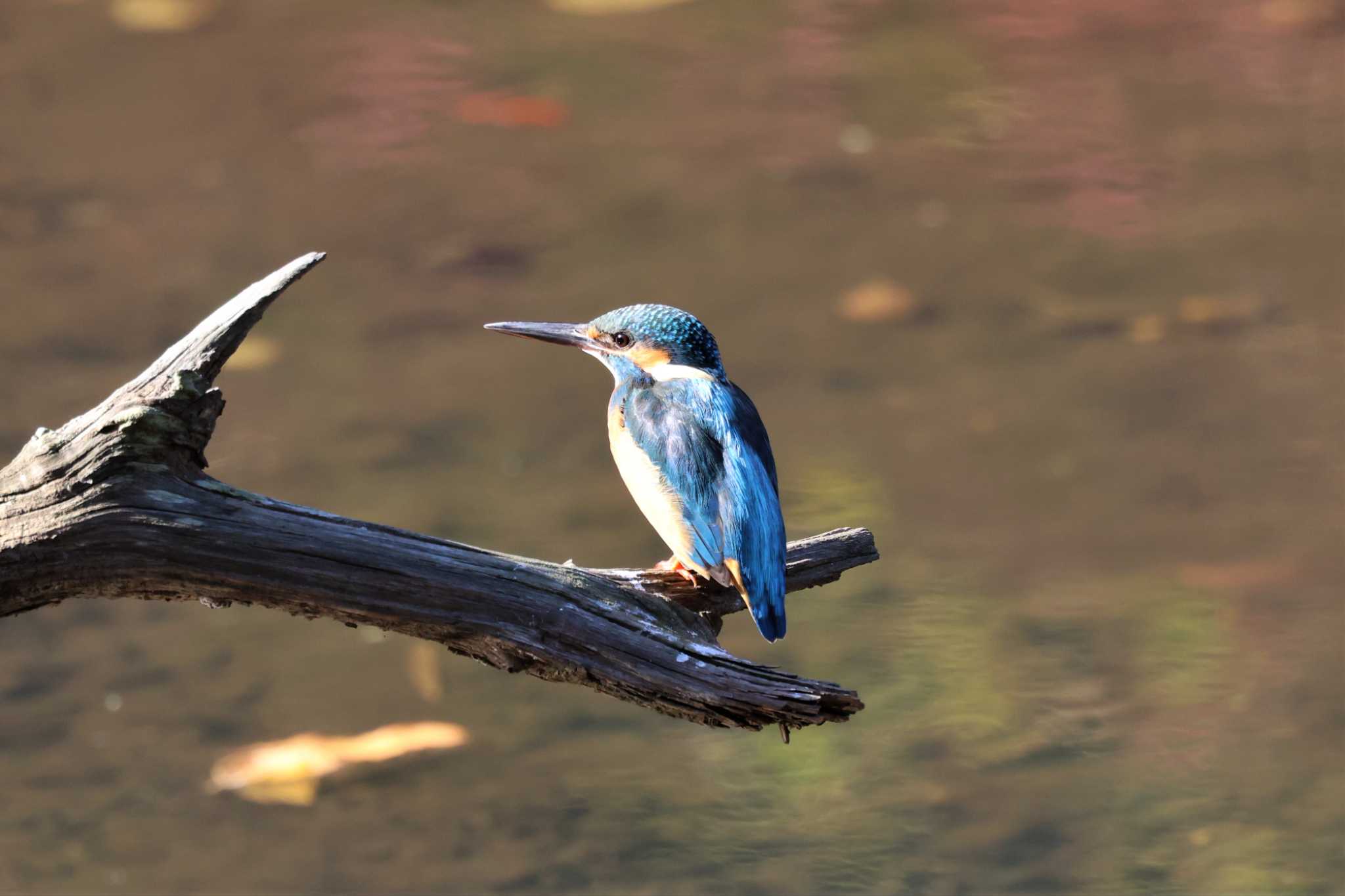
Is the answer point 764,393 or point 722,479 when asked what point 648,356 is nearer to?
point 722,479

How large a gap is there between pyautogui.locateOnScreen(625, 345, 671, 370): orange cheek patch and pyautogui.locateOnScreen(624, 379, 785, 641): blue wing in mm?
86

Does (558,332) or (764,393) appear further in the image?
(764,393)

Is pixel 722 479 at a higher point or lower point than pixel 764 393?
higher

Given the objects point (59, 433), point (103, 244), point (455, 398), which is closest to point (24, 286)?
point (103, 244)

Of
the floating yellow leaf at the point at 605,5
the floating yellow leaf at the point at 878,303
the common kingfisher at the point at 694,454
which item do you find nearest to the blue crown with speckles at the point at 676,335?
the common kingfisher at the point at 694,454

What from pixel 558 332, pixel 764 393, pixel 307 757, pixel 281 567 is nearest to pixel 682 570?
pixel 558 332

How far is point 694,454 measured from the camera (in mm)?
2699

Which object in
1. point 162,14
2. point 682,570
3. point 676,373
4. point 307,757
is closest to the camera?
point 682,570

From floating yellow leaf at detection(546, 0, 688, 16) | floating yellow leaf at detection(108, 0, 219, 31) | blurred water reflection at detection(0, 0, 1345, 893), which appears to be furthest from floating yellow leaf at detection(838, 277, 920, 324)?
floating yellow leaf at detection(108, 0, 219, 31)

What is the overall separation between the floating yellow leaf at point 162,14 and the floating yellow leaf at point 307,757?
16.0 ft

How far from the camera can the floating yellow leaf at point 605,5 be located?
8.78m

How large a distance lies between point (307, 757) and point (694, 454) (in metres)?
2.03

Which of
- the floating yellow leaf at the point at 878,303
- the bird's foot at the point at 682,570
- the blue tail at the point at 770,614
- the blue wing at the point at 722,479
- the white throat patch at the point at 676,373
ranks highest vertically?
the white throat patch at the point at 676,373

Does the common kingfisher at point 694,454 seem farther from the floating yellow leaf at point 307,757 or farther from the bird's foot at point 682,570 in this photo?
the floating yellow leaf at point 307,757
